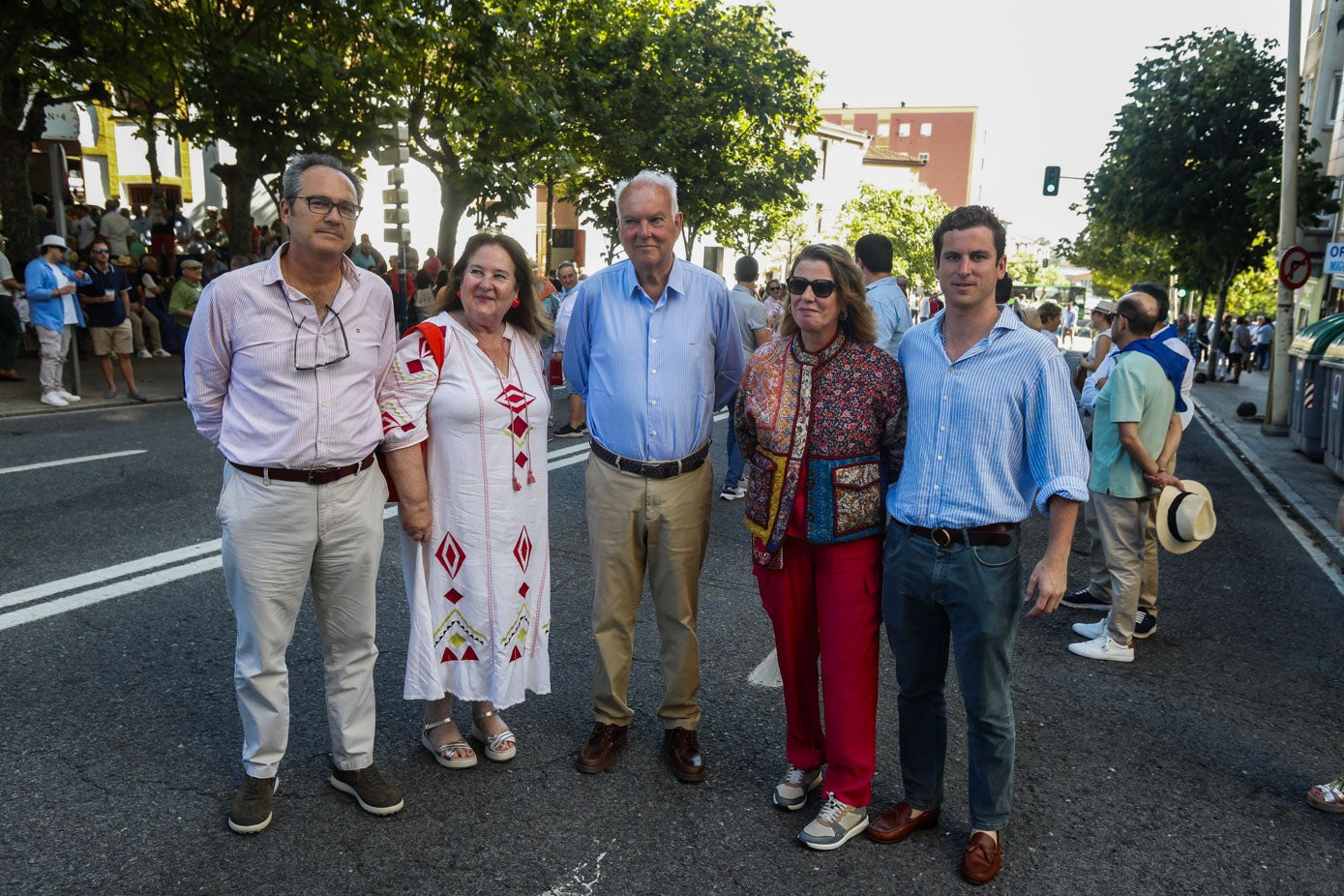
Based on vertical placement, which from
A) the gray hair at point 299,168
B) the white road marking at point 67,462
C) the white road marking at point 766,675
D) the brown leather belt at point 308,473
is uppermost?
the gray hair at point 299,168

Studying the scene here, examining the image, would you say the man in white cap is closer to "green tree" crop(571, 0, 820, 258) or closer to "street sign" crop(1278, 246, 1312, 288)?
"green tree" crop(571, 0, 820, 258)

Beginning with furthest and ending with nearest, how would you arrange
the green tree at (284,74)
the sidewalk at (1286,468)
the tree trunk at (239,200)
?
the tree trunk at (239,200), the green tree at (284,74), the sidewalk at (1286,468)

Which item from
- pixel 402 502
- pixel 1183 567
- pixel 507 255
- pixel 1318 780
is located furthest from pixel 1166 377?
pixel 402 502

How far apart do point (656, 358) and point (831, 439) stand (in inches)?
29.7

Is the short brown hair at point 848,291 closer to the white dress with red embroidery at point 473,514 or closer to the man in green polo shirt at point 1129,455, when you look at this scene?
the white dress with red embroidery at point 473,514

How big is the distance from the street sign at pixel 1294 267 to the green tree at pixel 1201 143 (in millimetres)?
8102

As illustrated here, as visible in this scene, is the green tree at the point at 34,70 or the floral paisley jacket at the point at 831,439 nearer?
the floral paisley jacket at the point at 831,439

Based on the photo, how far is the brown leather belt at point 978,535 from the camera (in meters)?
3.01

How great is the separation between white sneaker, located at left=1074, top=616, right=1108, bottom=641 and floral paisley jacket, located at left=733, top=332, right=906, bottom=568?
2805 mm

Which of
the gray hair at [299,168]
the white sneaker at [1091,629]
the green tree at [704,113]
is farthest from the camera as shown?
the green tree at [704,113]

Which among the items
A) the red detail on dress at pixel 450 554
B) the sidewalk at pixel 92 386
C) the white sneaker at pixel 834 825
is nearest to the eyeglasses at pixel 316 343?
the red detail on dress at pixel 450 554

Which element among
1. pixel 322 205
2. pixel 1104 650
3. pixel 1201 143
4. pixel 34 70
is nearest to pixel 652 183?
pixel 322 205

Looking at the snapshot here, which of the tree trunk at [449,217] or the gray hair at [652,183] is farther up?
the tree trunk at [449,217]

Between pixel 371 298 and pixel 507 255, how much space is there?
51cm
